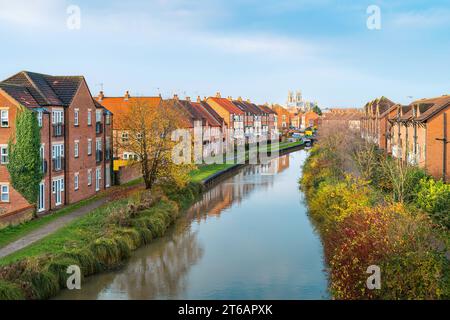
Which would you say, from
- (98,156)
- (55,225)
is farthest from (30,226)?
(98,156)

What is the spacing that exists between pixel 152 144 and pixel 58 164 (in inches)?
264

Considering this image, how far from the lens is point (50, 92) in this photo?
30453 mm

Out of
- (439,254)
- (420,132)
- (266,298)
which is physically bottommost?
(266,298)

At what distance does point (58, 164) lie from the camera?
30281 millimetres

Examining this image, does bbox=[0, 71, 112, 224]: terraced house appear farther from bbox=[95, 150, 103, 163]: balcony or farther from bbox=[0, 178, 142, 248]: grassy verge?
bbox=[0, 178, 142, 248]: grassy verge

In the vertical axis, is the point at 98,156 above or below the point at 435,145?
below

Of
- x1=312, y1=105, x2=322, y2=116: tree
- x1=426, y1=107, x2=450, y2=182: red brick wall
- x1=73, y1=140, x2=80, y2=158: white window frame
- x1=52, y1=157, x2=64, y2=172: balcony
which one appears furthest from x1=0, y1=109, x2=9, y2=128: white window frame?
x1=312, y1=105, x2=322, y2=116: tree

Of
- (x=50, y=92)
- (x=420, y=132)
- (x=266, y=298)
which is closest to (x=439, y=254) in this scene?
(x=266, y=298)

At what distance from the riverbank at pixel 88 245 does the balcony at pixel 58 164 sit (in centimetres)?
Answer: 347

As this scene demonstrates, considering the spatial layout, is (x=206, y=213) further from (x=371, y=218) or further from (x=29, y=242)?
(x=371, y=218)

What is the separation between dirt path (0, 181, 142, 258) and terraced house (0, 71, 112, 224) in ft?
4.54

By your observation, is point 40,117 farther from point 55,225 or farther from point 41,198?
point 55,225

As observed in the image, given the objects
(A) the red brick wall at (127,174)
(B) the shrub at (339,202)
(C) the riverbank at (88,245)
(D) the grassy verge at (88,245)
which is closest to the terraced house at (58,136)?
(A) the red brick wall at (127,174)

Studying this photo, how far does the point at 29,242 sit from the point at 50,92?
11.3 meters
